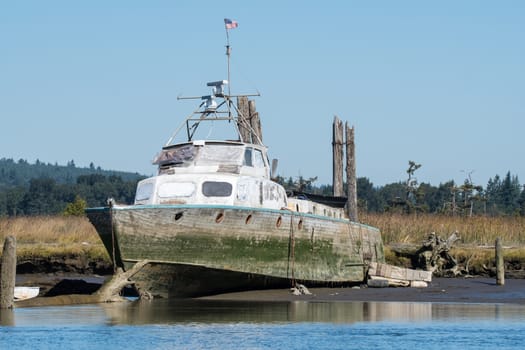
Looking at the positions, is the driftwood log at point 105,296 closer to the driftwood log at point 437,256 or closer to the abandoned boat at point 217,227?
the abandoned boat at point 217,227

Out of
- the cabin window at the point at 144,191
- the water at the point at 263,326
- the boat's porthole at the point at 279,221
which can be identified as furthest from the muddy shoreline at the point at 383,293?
the cabin window at the point at 144,191

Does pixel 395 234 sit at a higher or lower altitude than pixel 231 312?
higher

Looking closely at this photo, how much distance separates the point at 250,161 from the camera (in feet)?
105

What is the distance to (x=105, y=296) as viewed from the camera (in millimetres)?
29828

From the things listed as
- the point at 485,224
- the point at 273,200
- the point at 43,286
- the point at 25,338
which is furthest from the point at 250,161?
the point at 485,224

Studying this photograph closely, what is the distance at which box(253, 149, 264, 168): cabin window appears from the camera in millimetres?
32447

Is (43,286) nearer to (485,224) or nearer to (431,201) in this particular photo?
(485,224)

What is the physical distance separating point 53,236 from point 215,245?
1633cm

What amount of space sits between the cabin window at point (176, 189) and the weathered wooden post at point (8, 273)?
202 inches

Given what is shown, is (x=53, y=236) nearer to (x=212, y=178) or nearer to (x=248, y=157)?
(x=248, y=157)

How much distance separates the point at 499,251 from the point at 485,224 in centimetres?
920

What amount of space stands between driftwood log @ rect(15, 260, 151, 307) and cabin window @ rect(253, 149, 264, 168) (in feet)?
16.4

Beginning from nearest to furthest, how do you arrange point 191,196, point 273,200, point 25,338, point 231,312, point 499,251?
point 25,338 → point 231,312 → point 191,196 → point 273,200 → point 499,251

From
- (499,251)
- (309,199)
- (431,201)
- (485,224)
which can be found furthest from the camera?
(431,201)
